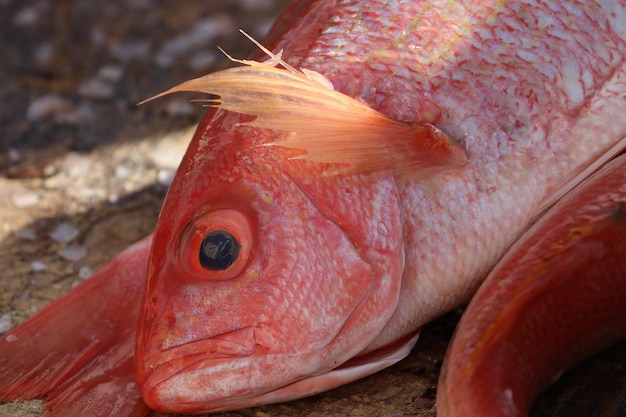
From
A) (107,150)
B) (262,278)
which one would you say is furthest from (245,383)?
(107,150)

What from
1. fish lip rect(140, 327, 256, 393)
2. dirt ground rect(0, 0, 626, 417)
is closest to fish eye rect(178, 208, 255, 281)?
fish lip rect(140, 327, 256, 393)

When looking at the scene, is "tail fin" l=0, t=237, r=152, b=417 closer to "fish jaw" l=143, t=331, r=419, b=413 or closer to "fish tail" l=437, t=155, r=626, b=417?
"fish jaw" l=143, t=331, r=419, b=413

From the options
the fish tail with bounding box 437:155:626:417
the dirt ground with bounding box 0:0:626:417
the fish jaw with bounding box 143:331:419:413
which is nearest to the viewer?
the fish tail with bounding box 437:155:626:417

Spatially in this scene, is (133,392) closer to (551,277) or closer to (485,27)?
(551,277)

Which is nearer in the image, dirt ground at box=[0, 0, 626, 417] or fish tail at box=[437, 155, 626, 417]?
fish tail at box=[437, 155, 626, 417]

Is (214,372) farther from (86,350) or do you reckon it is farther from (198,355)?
(86,350)

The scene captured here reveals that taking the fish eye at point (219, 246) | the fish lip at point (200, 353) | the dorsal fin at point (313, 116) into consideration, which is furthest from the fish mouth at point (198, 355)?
the dorsal fin at point (313, 116)

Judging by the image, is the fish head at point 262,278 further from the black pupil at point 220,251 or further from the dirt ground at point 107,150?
the dirt ground at point 107,150
